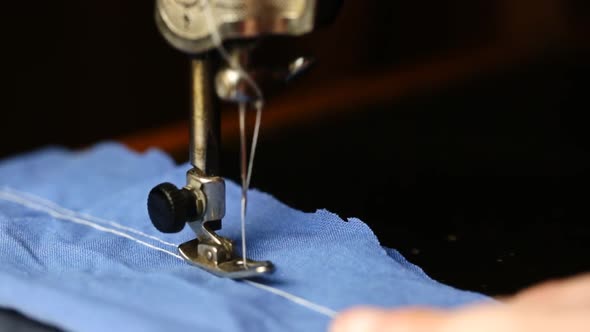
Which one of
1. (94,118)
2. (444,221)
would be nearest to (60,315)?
(444,221)

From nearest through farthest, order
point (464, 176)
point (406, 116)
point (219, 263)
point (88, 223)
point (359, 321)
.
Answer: point (359, 321)
point (219, 263)
point (88, 223)
point (464, 176)
point (406, 116)

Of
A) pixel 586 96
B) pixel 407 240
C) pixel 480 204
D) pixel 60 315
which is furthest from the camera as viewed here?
pixel 586 96

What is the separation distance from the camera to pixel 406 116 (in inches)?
64.6

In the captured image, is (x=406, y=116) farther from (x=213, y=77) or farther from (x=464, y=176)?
(x=213, y=77)

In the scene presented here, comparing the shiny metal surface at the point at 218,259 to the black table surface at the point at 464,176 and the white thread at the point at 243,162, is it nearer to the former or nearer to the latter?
the white thread at the point at 243,162

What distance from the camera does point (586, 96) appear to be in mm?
1734

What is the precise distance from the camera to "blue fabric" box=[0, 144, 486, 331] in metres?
0.79

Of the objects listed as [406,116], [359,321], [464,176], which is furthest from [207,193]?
[406,116]

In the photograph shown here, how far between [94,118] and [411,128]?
39.5 inches

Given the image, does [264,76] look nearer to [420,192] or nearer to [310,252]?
[310,252]

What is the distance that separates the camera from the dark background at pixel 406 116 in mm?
1097

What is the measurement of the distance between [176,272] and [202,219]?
0.19ft

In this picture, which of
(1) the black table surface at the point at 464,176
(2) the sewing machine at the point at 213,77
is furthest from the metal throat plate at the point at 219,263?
(1) the black table surface at the point at 464,176

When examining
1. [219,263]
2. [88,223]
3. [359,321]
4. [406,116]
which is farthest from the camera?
[406,116]
